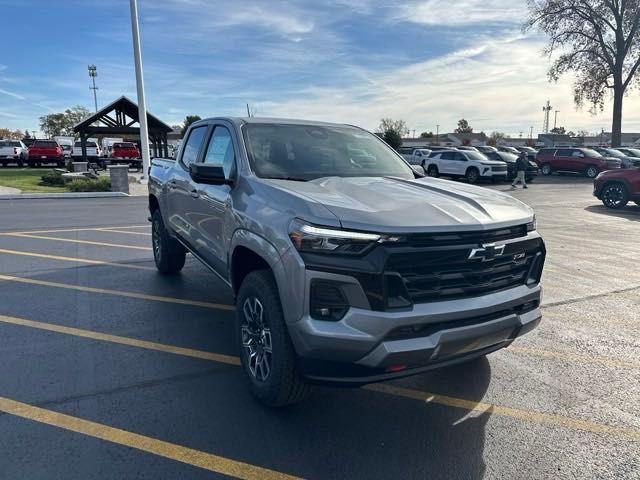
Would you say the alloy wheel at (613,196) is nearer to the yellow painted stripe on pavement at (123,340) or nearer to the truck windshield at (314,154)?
the truck windshield at (314,154)

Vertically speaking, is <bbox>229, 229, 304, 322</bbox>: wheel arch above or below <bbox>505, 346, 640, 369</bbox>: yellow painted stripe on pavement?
above

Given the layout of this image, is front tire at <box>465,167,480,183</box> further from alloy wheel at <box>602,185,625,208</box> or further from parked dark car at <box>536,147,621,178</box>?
alloy wheel at <box>602,185,625,208</box>

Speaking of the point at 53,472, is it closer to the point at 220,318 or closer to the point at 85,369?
the point at 85,369

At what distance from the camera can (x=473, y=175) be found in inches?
970

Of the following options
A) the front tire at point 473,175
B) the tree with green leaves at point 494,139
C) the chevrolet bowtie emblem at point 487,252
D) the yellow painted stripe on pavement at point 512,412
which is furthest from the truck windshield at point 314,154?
the tree with green leaves at point 494,139

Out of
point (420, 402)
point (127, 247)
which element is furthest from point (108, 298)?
point (420, 402)

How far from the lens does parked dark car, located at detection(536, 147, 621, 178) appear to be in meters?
28.0

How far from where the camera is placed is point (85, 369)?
12.0 ft

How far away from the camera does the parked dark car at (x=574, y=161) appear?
91.9 feet

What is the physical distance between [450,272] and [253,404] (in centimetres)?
164

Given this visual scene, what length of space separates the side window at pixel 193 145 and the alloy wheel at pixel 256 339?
7.41ft

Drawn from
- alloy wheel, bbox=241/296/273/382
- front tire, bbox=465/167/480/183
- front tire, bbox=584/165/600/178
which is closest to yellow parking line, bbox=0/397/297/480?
alloy wheel, bbox=241/296/273/382

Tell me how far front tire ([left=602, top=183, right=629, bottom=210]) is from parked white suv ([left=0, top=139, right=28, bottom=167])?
3312 cm

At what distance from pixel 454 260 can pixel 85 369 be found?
2.94 metres
